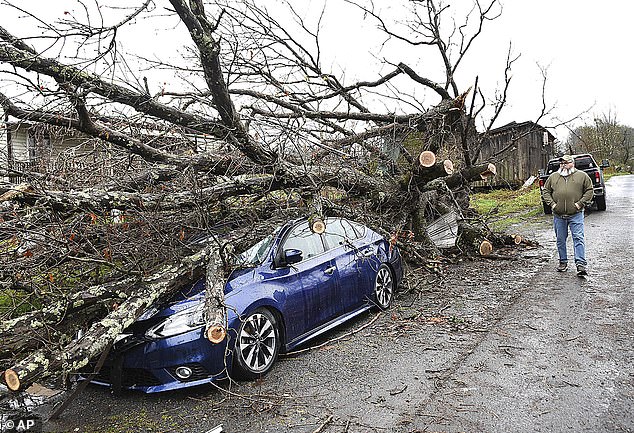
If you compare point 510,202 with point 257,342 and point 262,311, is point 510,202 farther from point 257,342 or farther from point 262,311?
point 257,342

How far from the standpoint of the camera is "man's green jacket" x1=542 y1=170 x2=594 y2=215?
27.9 ft

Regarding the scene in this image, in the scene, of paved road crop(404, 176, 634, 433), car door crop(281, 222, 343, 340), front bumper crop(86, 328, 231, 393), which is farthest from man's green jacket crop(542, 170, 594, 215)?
front bumper crop(86, 328, 231, 393)

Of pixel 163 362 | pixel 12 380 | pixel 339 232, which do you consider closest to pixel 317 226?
pixel 339 232

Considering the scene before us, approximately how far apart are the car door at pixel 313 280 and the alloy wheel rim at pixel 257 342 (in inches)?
13.9

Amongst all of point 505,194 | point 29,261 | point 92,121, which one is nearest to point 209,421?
point 29,261

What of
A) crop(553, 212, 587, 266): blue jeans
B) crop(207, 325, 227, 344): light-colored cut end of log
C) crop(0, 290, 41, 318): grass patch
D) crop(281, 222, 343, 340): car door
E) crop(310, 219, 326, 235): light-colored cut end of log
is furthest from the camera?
crop(553, 212, 587, 266): blue jeans

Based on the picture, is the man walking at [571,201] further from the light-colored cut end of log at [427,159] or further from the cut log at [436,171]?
the light-colored cut end of log at [427,159]

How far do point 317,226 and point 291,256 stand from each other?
710 millimetres

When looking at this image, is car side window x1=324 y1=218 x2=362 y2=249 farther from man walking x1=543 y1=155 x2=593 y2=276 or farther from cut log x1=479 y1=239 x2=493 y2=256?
cut log x1=479 y1=239 x2=493 y2=256

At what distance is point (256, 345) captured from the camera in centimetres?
504

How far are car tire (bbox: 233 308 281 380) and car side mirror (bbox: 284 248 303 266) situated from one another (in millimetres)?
622

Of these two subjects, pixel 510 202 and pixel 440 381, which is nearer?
pixel 440 381

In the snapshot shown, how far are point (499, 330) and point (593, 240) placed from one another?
713cm

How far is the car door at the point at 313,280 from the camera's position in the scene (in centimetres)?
572
